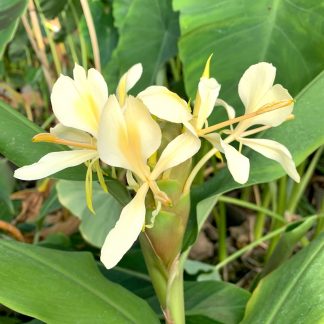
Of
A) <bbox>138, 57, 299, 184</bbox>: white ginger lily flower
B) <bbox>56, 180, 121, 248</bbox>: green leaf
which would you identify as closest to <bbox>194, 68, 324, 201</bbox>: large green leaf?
<bbox>138, 57, 299, 184</bbox>: white ginger lily flower

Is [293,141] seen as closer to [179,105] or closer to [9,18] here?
[179,105]

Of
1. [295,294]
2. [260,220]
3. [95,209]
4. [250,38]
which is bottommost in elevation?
[260,220]

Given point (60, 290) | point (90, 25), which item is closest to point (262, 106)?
point (60, 290)

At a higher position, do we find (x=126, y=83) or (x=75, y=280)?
(x=126, y=83)

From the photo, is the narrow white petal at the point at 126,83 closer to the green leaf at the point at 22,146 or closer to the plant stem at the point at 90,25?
the green leaf at the point at 22,146

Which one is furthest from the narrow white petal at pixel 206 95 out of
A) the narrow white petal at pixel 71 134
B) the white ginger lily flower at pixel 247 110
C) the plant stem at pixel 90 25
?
the plant stem at pixel 90 25

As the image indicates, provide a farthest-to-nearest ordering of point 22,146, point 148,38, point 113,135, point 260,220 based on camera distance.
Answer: point 260,220 < point 148,38 < point 22,146 < point 113,135
